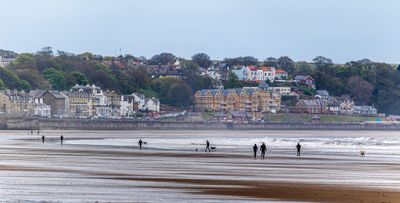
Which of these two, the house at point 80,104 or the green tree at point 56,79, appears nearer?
the house at point 80,104

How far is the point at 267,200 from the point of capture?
3078cm

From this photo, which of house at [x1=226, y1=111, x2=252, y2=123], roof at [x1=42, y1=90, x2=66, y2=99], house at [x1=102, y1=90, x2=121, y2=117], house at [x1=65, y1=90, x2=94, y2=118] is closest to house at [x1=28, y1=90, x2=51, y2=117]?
roof at [x1=42, y1=90, x2=66, y2=99]

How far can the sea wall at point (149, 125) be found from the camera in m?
132

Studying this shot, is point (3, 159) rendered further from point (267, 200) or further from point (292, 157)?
point (267, 200)

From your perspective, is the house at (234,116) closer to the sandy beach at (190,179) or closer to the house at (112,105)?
the house at (112,105)

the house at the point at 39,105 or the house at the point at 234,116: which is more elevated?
the house at the point at 39,105

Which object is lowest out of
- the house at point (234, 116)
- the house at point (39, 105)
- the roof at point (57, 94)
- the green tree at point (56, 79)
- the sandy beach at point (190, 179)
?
the sandy beach at point (190, 179)

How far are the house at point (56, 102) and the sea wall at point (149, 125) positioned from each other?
21.5 meters

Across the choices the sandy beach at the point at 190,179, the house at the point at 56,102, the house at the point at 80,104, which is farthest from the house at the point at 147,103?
the sandy beach at the point at 190,179

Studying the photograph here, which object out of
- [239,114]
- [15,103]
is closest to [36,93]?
[15,103]

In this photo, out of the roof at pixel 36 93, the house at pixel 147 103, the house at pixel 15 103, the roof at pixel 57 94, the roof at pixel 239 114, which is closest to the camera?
the house at pixel 15 103

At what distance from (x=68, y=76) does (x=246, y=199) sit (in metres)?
167

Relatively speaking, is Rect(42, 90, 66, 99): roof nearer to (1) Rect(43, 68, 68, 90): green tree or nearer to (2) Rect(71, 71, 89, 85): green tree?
(1) Rect(43, 68, 68, 90): green tree

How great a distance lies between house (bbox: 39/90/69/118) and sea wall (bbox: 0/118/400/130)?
21.5m
